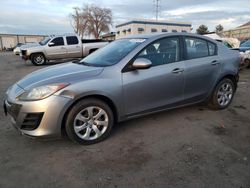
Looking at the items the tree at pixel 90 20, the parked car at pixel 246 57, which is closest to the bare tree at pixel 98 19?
the tree at pixel 90 20

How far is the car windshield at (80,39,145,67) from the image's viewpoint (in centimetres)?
388

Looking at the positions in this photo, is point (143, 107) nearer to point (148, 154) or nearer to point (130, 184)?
point (148, 154)

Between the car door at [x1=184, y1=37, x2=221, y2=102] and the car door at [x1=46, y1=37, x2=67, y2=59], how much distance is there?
11761 millimetres

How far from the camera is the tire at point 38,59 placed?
1462 cm

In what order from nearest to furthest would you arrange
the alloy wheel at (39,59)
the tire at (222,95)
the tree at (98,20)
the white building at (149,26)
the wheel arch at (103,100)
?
the wheel arch at (103,100) < the tire at (222,95) < the alloy wheel at (39,59) < the white building at (149,26) < the tree at (98,20)

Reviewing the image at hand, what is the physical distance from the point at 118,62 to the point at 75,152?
5.02 ft

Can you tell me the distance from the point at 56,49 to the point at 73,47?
42.8 inches

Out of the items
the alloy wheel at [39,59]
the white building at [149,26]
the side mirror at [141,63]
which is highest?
the white building at [149,26]

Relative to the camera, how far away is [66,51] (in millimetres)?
14961

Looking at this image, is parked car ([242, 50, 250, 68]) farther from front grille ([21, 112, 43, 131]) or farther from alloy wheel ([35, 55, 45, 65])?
alloy wheel ([35, 55, 45, 65])

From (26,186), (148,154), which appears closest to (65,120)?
(26,186)

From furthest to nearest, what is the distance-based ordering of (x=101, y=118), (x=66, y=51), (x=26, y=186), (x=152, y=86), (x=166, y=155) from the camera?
(x=66, y=51) < (x=152, y=86) < (x=101, y=118) < (x=166, y=155) < (x=26, y=186)

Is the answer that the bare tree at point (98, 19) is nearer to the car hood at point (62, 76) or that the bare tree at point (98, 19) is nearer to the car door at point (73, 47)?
the car door at point (73, 47)

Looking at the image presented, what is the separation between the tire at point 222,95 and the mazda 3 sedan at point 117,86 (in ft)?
0.19
